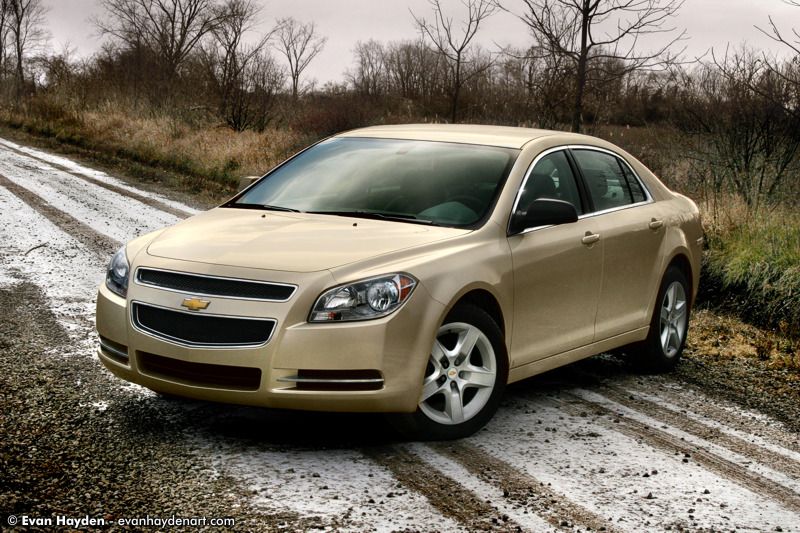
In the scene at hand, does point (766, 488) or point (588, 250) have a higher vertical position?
point (588, 250)

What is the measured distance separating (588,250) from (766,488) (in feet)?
6.05

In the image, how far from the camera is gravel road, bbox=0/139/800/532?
13.0 ft

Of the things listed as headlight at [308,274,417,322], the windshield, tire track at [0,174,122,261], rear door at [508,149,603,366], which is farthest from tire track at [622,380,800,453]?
tire track at [0,174,122,261]

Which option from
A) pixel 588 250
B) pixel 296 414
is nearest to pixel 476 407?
pixel 296 414

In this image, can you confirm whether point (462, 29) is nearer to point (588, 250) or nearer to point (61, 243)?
point (61, 243)

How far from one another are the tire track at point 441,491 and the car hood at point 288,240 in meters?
0.97

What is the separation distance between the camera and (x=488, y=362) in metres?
5.05

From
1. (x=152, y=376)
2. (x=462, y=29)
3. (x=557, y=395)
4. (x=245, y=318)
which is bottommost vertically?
(x=557, y=395)

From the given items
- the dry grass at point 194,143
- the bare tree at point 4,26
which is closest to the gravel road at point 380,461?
the dry grass at point 194,143

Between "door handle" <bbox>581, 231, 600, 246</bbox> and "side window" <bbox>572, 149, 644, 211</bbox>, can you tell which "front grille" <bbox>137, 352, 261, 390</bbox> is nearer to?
"door handle" <bbox>581, 231, 600, 246</bbox>

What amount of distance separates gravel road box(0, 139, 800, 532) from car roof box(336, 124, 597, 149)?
158 cm

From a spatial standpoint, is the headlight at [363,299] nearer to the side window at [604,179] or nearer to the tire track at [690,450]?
the tire track at [690,450]

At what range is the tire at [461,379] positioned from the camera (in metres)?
4.82

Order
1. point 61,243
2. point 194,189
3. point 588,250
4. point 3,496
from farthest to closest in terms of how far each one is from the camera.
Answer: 1. point 194,189
2. point 61,243
3. point 588,250
4. point 3,496
